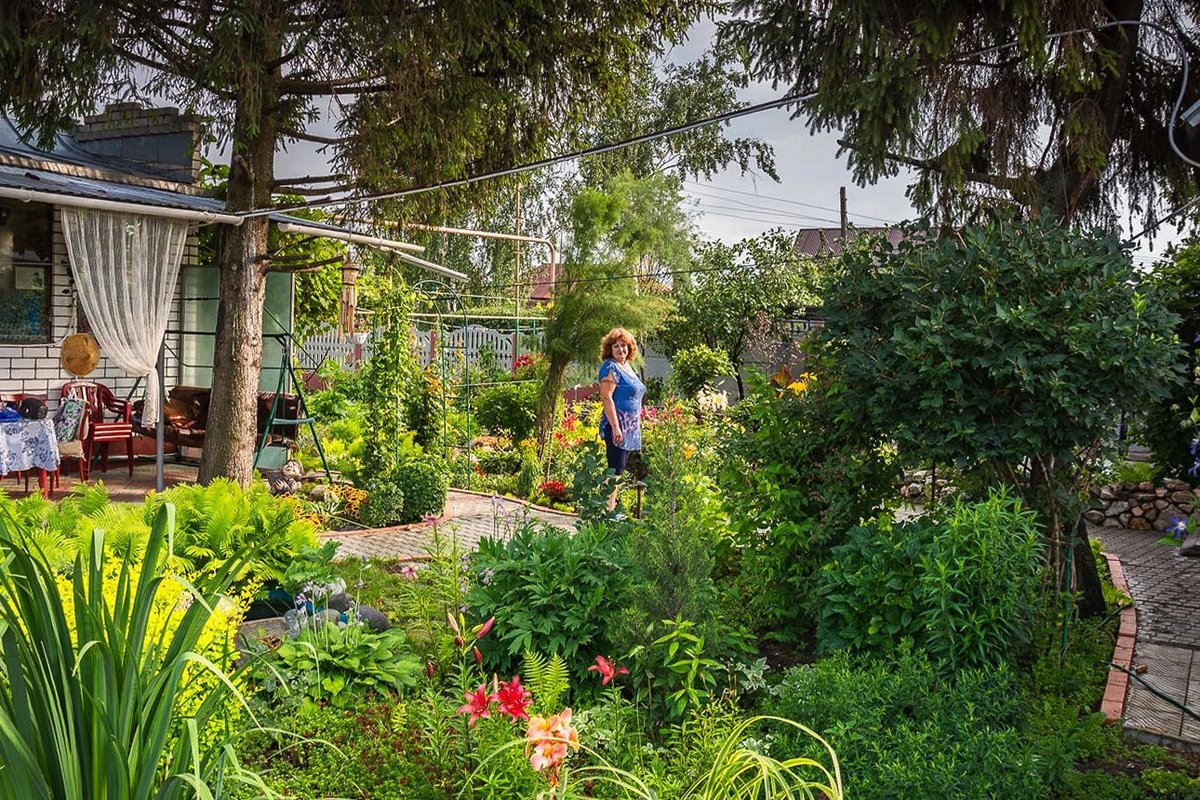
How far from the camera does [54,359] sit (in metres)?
11.2

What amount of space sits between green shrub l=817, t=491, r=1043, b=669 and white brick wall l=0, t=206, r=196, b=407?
9691 mm

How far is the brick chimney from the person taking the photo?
1282 cm

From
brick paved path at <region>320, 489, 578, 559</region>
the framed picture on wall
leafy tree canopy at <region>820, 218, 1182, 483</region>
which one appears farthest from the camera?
the framed picture on wall

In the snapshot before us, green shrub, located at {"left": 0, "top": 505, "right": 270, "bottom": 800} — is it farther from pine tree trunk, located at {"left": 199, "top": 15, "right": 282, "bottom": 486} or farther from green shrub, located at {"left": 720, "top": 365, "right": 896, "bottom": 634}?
pine tree trunk, located at {"left": 199, "top": 15, "right": 282, "bottom": 486}

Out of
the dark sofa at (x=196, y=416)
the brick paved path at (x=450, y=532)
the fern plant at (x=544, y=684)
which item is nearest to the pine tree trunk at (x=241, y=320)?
the dark sofa at (x=196, y=416)

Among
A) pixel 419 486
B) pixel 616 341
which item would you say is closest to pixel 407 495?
pixel 419 486

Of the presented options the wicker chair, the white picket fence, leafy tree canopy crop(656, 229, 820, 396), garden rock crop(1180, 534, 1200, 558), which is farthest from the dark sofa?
leafy tree canopy crop(656, 229, 820, 396)

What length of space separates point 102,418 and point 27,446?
247 centimetres

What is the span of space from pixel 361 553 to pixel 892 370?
455 centimetres

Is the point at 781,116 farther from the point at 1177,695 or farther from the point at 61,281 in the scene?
the point at 61,281

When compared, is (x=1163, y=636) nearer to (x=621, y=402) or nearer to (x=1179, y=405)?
(x=1179, y=405)

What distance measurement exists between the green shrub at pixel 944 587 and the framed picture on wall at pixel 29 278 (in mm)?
9945

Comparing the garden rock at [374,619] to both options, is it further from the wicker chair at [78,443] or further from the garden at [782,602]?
the wicker chair at [78,443]

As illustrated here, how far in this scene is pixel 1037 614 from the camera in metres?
4.47
